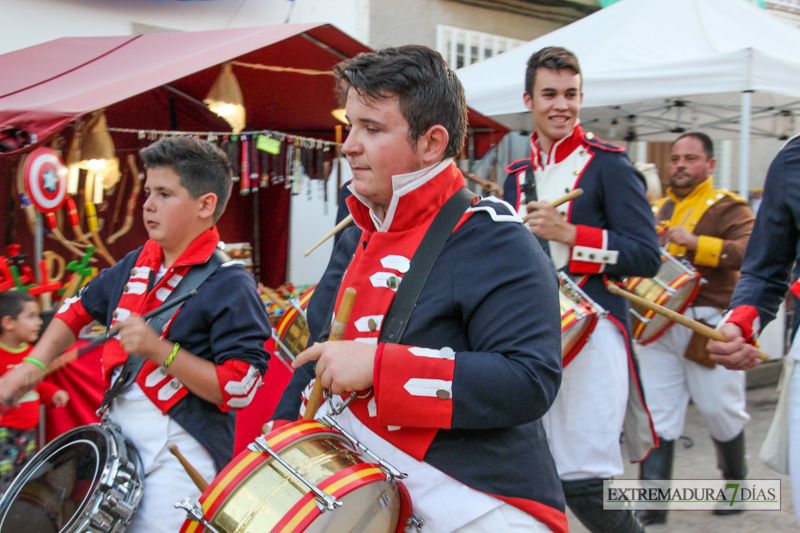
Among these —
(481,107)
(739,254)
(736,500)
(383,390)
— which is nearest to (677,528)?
(736,500)

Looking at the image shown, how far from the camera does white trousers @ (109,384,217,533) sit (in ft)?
7.30

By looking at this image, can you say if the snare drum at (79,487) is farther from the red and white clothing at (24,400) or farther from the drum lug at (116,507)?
the red and white clothing at (24,400)

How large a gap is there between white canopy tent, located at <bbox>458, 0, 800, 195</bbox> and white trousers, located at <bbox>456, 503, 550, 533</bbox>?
15.2ft

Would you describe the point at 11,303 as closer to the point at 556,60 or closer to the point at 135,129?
the point at 135,129

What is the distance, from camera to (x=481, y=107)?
6.59 metres

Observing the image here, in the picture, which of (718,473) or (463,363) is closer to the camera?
(463,363)

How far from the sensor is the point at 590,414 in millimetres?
2914

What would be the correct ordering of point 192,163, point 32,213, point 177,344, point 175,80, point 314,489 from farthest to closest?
point 32,213, point 175,80, point 192,163, point 177,344, point 314,489

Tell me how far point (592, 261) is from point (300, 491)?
6.10 ft

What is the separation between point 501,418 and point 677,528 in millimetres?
3201


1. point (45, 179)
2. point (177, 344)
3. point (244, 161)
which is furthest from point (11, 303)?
point (244, 161)

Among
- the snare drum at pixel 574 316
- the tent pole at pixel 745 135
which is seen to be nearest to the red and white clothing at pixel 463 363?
the snare drum at pixel 574 316

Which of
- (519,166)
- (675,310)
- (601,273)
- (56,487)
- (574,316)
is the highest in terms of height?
(519,166)

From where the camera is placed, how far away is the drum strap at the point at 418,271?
1.55 metres
